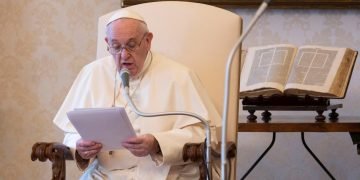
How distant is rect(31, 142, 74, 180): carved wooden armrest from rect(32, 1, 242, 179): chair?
643 mm

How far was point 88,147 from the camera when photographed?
2002mm

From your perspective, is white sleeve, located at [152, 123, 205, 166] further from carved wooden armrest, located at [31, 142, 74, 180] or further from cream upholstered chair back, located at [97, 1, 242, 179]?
carved wooden armrest, located at [31, 142, 74, 180]

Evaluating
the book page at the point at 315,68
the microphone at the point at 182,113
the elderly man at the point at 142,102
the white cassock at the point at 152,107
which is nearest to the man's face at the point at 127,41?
the elderly man at the point at 142,102

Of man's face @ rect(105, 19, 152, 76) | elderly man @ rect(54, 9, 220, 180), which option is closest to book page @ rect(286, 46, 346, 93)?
elderly man @ rect(54, 9, 220, 180)

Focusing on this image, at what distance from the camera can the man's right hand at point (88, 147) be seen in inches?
78.7

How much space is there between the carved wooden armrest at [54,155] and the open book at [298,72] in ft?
2.82

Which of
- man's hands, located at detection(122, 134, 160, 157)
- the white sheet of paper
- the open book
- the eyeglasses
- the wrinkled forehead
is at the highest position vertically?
the wrinkled forehead

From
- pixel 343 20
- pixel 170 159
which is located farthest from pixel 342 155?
pixel 170 159

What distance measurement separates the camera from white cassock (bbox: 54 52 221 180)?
2.12 m

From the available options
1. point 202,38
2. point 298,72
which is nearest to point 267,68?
point 298,72

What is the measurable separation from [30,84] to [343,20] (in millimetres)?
1812

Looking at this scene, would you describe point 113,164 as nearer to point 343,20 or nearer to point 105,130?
point 105,130

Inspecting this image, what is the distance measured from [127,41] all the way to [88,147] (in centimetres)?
43

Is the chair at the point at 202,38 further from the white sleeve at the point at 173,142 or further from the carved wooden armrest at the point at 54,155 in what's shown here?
the carved wooden armrest at the point at 54,155
